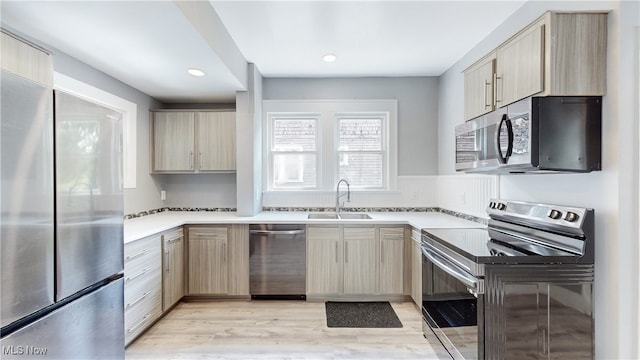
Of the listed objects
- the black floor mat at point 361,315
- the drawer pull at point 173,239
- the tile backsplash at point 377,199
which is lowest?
the black floor mat at point 361,315

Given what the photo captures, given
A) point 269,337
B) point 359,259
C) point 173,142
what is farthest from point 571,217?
point 173,142

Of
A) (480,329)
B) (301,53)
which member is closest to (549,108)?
(480,329)

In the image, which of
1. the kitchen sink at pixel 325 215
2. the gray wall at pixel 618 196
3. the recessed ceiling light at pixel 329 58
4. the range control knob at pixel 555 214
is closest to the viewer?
the gray wall at pixel 618 196

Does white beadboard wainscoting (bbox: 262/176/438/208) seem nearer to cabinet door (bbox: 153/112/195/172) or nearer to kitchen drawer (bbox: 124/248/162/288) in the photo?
cabinet door (bbox: 153/112/195/172)

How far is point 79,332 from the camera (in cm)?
141

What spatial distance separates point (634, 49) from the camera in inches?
56.0

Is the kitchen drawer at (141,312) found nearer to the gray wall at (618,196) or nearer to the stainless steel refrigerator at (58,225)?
the stainless steel refrigerator at (58,225)

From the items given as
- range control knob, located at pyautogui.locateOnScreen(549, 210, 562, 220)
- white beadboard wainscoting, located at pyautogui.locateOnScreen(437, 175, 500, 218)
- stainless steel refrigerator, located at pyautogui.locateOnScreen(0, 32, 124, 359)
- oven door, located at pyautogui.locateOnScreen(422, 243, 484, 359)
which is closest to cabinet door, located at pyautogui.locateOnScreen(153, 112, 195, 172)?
stainless steel refrigerator, located at pyautogui.locateOnScreen(0, 32, 124, 359)

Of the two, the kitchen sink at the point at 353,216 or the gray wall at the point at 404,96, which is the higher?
the gray wall at the point at 404,96

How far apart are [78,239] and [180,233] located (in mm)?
1648

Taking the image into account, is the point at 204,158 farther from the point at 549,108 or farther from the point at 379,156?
the point at 549,108

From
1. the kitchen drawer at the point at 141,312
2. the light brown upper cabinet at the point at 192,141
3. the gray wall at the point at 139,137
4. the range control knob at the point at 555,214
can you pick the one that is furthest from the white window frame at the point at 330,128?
the range control knob at the point at 555,214

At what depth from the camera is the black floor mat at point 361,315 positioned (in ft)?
A: 8.65

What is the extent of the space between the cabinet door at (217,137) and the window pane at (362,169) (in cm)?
132
